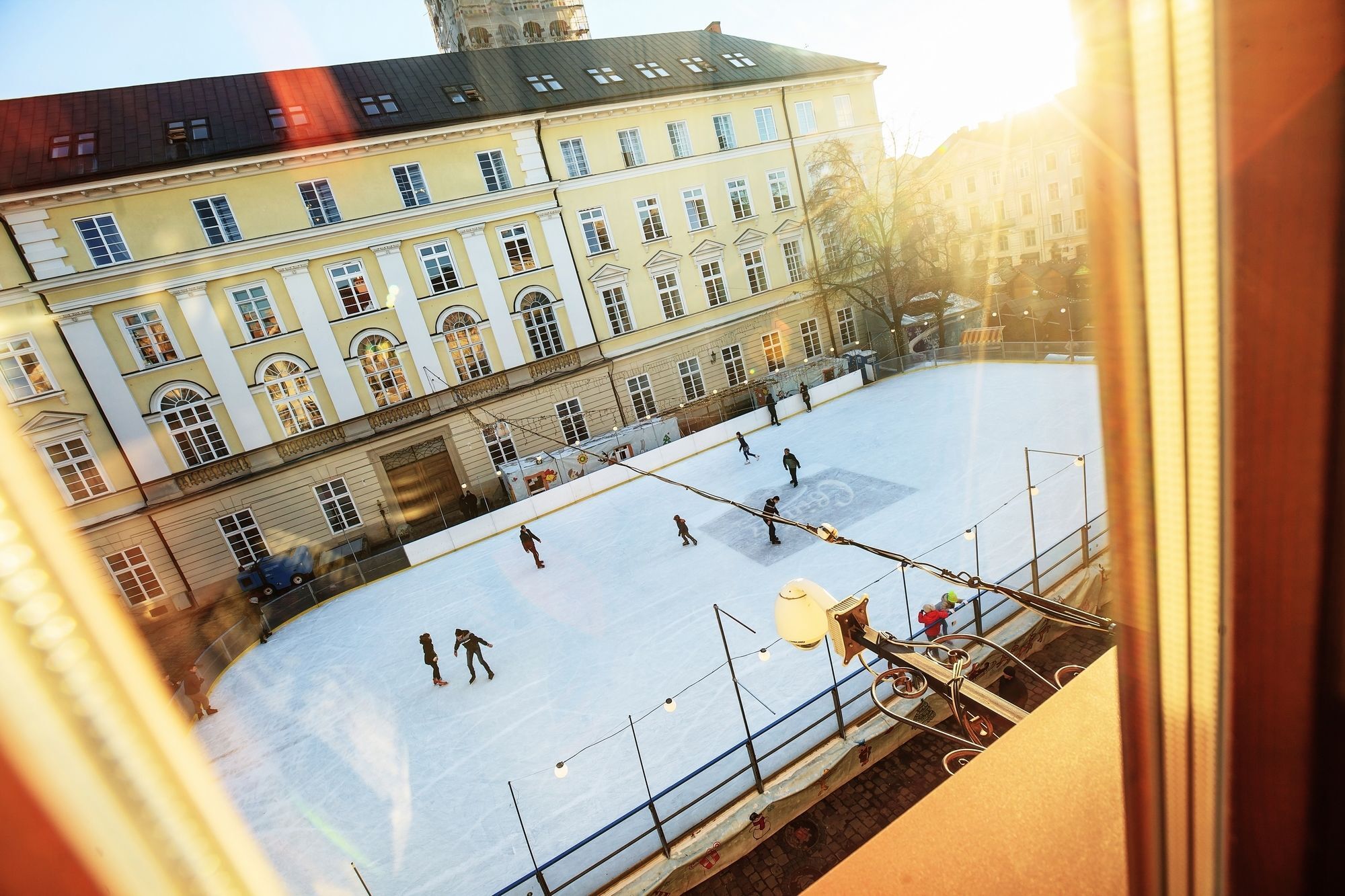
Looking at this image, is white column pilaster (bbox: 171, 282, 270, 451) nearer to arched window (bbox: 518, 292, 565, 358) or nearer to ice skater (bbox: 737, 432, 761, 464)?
arched window (bbox: 518, 292, 565, 358)

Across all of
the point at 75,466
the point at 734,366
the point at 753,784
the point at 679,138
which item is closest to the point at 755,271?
the point at 734,366

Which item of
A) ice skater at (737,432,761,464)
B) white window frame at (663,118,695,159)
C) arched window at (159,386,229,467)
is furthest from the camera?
white window frame at (663,118,695,159)

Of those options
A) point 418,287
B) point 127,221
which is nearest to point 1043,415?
point 418,287

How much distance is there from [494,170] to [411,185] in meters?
3.00

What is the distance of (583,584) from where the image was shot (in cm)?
1382

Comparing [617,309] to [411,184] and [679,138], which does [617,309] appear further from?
[411,184]

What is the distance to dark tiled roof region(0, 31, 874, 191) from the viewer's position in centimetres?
1917

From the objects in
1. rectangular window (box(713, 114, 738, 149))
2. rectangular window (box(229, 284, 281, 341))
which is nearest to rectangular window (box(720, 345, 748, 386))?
rectangular window (box(713, 114, 738, 149))

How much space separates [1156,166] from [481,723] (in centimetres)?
1061

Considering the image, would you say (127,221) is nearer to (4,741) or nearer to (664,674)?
(664,674)

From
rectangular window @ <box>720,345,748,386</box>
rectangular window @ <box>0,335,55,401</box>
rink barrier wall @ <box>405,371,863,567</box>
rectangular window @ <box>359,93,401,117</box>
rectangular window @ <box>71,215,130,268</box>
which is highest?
rectangular window @ <box>359,93,401,117</box>

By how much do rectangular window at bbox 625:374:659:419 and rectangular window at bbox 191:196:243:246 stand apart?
46.9 feet

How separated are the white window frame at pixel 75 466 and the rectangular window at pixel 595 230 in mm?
17427

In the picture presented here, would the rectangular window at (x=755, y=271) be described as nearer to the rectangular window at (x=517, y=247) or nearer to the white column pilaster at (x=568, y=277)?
the white column pilaster at (x=568, y=277)
